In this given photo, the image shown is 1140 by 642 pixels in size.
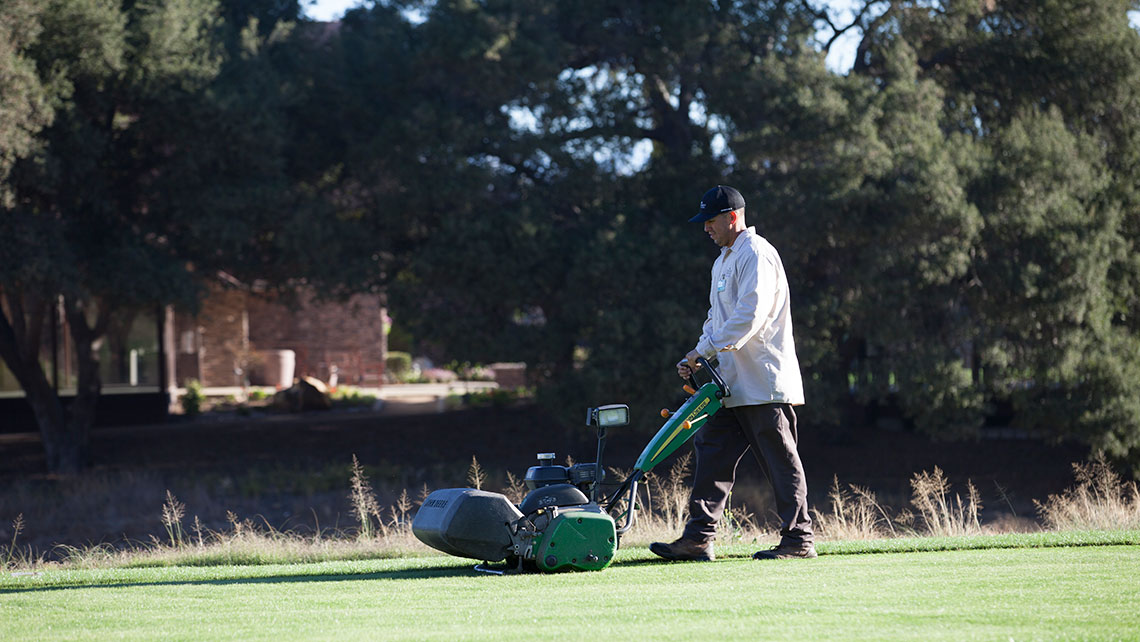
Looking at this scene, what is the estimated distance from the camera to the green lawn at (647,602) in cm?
441

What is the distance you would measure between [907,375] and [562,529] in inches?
425

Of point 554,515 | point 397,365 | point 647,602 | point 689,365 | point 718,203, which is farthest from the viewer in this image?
point 397,365

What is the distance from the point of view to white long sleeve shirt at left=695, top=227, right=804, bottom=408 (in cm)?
625

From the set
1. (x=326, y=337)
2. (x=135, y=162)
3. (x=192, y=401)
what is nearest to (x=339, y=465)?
(x=135, y=162)

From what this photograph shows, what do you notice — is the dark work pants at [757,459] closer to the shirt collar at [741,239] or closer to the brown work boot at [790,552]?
the brown work boot at [790,552]

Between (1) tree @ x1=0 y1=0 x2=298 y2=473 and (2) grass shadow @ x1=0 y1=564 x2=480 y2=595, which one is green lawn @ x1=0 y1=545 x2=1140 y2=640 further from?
(1) tree @ x1=0 y1=0 x2=298 y2=473

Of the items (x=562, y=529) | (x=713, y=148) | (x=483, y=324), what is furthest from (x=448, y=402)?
(x=562, y=529)

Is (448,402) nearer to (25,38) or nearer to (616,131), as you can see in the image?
(616,131)

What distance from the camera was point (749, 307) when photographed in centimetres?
625

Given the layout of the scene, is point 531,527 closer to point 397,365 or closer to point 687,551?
point 687,551

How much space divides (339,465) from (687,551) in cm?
1305

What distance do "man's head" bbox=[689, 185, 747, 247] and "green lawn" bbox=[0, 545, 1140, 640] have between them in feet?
6.06

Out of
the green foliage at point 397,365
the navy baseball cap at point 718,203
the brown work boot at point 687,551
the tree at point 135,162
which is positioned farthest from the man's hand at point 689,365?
the green foliage at point 397,365

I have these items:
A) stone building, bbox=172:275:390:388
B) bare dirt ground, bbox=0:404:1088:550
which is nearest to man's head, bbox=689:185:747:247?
bare dirt ground, bbox=0:404:1088:550
